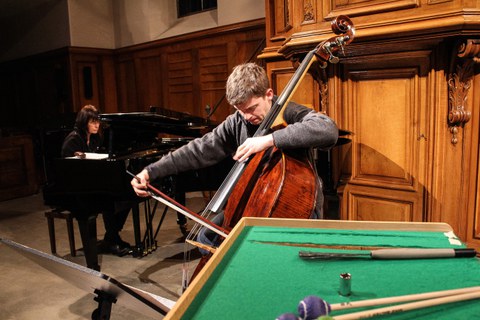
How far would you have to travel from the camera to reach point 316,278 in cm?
91

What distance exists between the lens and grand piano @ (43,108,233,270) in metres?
3.14

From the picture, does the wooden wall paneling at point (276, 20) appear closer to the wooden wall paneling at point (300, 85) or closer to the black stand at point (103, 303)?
the wooden wall paneling at point (300, 85)

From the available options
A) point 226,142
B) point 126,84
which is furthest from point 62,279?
point 126,84

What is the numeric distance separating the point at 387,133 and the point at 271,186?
1.17 meters

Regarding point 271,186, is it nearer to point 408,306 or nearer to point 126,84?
point 408,306

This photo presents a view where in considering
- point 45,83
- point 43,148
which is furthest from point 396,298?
point 45,83

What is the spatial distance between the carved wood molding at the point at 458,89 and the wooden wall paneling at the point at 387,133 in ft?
0.49

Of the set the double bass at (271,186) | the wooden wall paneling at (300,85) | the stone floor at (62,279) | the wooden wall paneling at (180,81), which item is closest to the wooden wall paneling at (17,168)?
the stone floor at (62,279)

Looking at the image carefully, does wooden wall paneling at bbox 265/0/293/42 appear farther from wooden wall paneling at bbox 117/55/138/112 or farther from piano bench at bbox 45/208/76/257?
wooden wall paneling at bbox 117/55/138/112

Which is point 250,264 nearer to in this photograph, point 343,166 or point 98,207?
point 343,166

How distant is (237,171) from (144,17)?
5975mm

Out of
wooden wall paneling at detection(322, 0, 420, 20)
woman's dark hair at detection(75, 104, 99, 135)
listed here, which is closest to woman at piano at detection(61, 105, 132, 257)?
woman's dark hair at detection(75, 104, 99, 135)

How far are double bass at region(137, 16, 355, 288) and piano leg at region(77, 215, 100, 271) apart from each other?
56.6 inches

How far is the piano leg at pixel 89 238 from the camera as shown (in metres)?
3.24
